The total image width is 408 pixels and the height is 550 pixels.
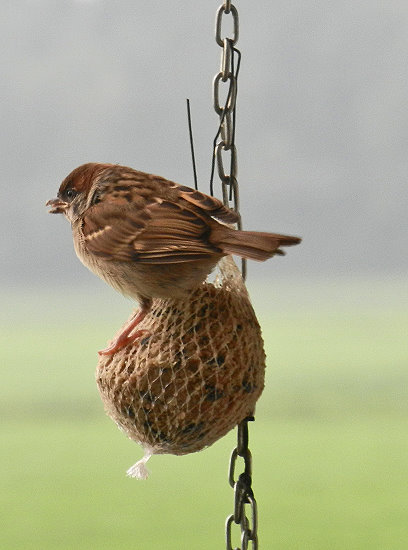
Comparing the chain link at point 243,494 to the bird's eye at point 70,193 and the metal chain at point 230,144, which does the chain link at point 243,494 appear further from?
the bird's eye at point 70,193

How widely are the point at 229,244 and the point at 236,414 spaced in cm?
35

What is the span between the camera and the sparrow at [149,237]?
1.48 meters

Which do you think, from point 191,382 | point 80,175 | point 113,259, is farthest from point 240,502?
point 80,175

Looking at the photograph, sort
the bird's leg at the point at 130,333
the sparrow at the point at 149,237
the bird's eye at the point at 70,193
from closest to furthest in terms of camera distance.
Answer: the sparrow at the point at 149,237, the bird's leg at the point at 130,333, the bird's eye at the point at 70,193

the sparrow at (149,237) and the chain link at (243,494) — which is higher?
the sparrow at (149,237)

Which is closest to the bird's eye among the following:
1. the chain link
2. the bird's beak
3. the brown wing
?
the bird's beak


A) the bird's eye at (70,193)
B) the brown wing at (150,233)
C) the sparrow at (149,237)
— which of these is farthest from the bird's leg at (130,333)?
the bird's eye at (70,193)

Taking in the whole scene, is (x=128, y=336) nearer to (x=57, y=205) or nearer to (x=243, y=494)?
(x=57, y=205)

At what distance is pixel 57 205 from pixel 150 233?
0.32m

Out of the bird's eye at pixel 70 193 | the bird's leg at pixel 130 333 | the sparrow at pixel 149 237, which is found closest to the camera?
the sparrow at pixel 149 237

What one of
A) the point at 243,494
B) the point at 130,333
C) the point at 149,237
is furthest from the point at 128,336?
the point at 243,494

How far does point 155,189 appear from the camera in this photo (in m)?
1.59

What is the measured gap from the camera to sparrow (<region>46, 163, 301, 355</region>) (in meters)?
1.48

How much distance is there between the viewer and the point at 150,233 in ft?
4.97
